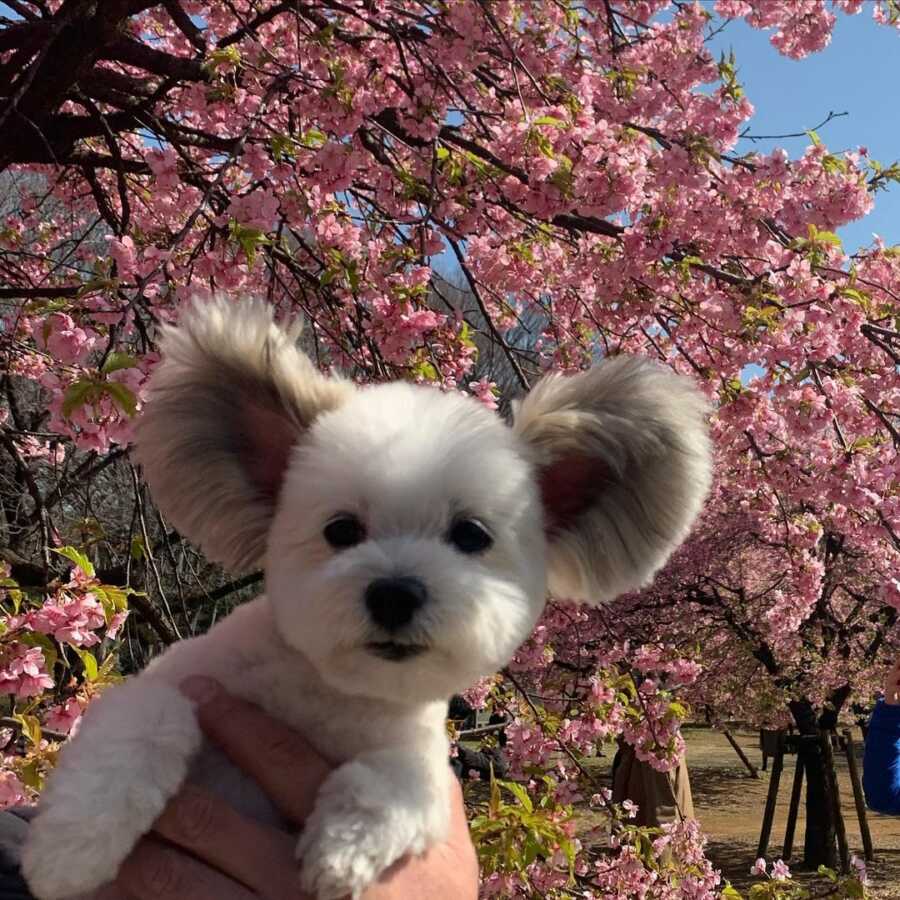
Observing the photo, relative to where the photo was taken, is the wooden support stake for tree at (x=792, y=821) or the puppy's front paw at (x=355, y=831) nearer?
the puppy's front paw at (x=355, y=831)

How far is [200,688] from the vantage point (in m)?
1.43

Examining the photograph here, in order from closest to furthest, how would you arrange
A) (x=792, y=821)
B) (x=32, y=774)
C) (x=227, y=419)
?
(x=227, y=419)
(x=32, y=774)
(x=792, y=821)

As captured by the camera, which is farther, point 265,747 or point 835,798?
point 835,798

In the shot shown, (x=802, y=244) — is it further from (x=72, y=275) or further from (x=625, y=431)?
(x=72, y=275)

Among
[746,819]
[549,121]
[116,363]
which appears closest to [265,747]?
[116,363]

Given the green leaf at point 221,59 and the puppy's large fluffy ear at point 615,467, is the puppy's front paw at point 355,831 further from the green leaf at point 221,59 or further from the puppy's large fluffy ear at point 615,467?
the green leaf at point 221,59

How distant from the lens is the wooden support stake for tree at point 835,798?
1309 centimetres

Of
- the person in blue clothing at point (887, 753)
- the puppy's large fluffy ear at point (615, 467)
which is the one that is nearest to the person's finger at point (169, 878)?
the puppy's large fluffy ear at point (615, 467)

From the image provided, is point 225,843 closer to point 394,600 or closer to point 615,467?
point 394,600

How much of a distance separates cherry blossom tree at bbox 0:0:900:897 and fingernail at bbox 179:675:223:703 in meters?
0.89

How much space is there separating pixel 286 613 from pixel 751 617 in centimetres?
1258

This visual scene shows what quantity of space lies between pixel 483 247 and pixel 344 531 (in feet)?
11.6

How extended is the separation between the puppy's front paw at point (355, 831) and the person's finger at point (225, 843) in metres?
0.05

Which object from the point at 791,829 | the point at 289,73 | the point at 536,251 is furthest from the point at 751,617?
the point at 289,73
